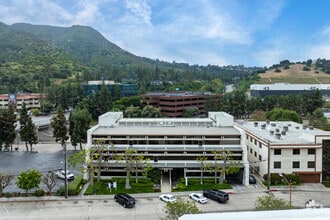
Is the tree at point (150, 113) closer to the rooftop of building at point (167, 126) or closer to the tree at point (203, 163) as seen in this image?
the rooftop of building at point (167, 126)

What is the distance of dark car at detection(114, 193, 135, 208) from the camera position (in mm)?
33938

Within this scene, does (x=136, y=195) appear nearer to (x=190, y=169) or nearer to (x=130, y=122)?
(x=190, y=169)

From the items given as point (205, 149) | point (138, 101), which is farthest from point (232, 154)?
point (138, 101)

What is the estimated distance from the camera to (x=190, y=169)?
42.2 metres

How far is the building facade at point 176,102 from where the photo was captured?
10369 cm

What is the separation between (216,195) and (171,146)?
31.4 feet

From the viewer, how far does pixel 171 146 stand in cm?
4325

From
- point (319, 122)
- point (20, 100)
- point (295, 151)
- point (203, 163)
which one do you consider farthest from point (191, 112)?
point (203, 163)

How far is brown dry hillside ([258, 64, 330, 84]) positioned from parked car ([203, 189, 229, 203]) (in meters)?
142

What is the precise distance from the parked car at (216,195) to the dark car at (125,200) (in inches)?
300

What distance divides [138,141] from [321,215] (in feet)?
105

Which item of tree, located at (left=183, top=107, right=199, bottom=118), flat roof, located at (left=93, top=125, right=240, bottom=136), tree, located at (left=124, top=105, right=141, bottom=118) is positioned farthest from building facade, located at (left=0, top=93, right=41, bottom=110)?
flat roof, located at (left=93, top=125, right=240, bottom=136)

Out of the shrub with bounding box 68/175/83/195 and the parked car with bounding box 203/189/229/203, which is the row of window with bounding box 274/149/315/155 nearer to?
the parked car with bounding box 203/189/229/203

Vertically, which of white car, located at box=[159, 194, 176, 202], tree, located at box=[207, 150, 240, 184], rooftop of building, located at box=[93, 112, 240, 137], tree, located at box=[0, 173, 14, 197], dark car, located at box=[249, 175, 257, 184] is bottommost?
white car, located at box=[159, 194, 176, 202]
